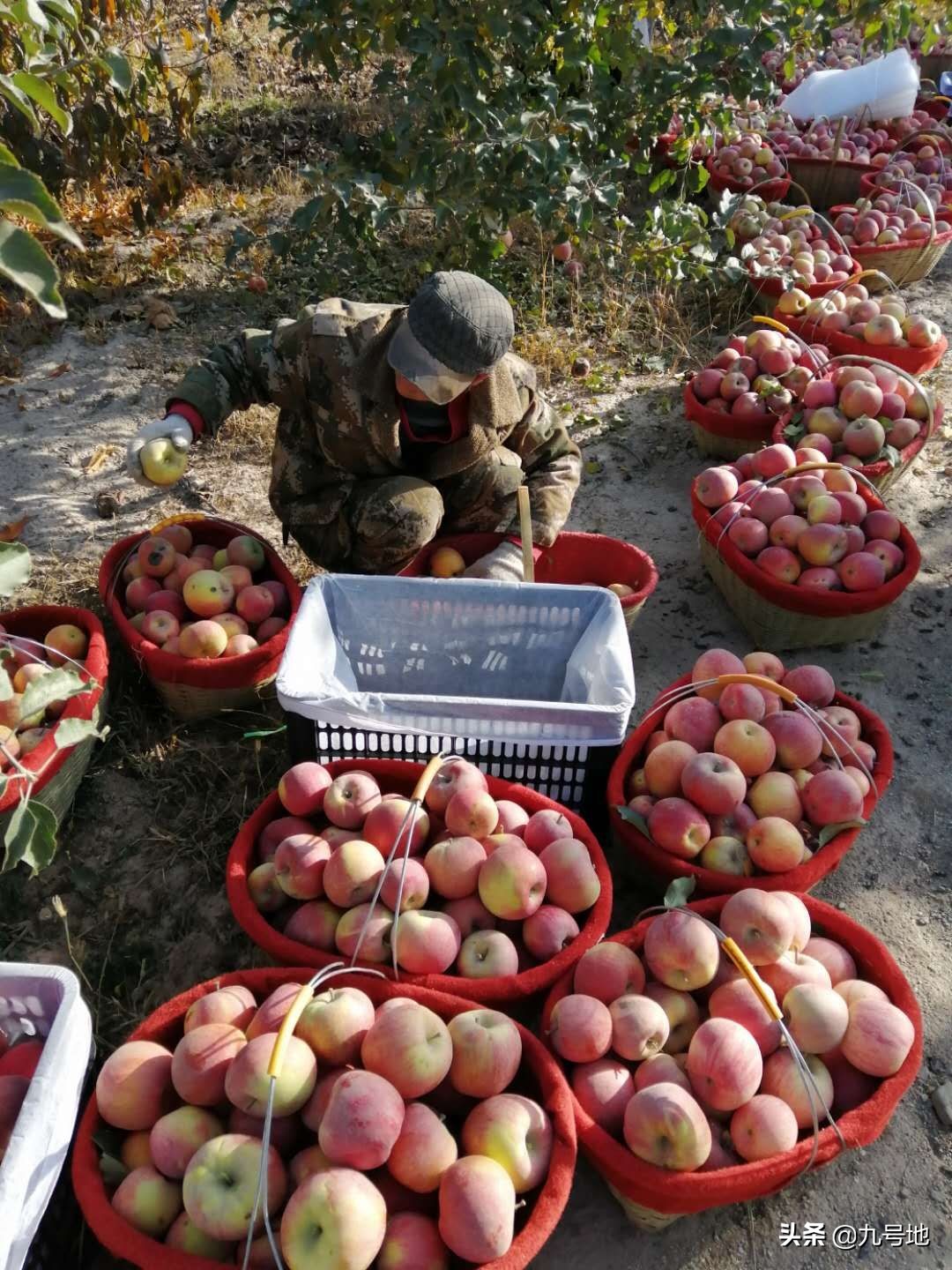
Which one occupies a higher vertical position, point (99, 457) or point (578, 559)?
point (578, 559)

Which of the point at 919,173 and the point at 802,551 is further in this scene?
the point at 919,173

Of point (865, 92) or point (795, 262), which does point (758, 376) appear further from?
point (865, 92)

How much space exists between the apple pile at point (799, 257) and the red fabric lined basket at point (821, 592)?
2.10 meters

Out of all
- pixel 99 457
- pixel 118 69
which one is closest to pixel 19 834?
pixel 118 69

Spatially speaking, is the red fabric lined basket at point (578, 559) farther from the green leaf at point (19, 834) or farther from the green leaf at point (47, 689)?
the green leaf at point (19, 834)

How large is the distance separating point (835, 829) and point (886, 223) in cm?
452

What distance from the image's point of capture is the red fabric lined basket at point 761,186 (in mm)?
5703

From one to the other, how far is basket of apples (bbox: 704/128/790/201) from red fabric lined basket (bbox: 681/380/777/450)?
2.65m

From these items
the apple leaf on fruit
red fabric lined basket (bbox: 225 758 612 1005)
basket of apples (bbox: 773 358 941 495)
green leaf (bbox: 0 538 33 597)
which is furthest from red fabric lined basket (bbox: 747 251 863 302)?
green leaf (bbox: 0 538 33 597)

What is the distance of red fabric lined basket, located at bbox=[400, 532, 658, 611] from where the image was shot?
3.02 meters

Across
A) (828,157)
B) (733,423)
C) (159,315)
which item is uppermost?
(828,157)

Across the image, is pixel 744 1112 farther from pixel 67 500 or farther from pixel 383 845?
pixel 67 500

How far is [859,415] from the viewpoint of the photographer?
356 centimetres

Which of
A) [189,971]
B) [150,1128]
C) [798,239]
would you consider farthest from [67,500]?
[798,239]
